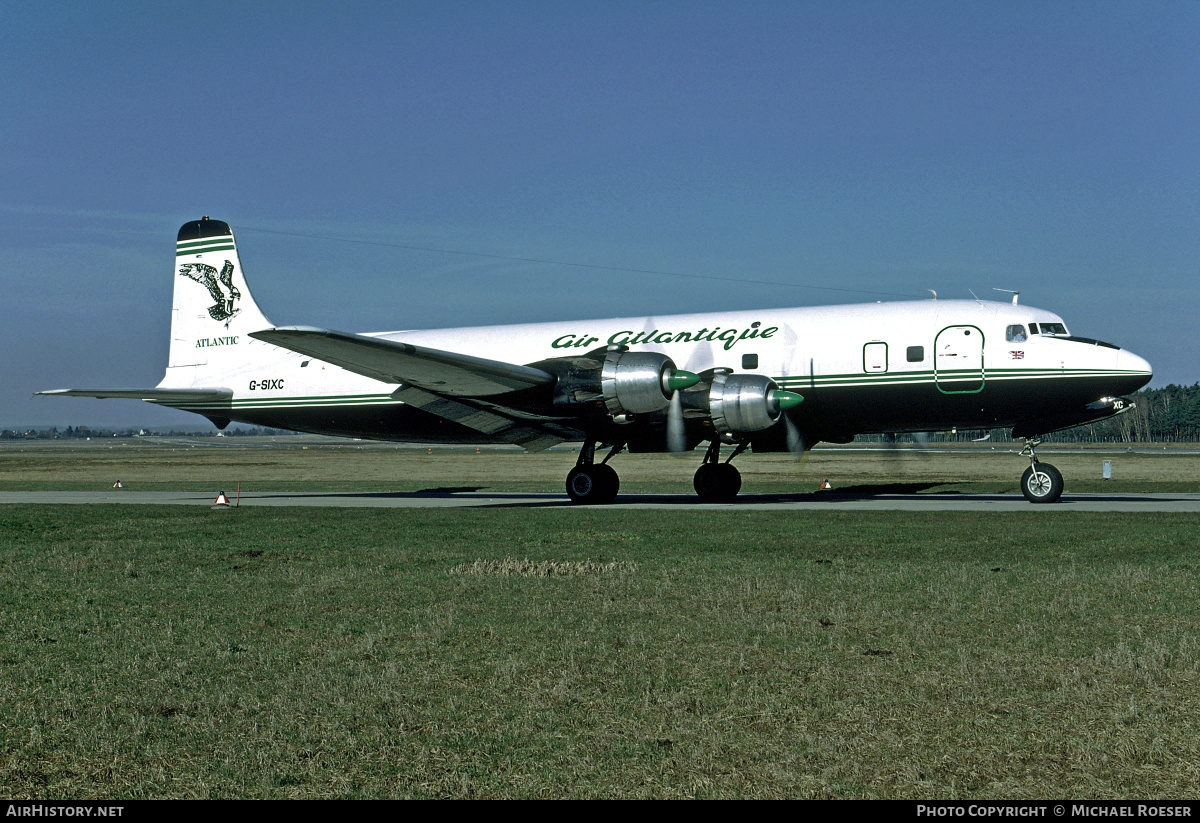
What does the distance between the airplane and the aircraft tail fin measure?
3459mm

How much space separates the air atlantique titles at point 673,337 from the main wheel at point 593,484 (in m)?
3.46

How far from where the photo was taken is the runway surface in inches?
948

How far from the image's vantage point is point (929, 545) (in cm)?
1534

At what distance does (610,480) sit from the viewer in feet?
87.8

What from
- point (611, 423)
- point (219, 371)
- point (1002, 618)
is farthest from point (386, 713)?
point (219, 371)

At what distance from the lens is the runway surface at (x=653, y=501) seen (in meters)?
24.1

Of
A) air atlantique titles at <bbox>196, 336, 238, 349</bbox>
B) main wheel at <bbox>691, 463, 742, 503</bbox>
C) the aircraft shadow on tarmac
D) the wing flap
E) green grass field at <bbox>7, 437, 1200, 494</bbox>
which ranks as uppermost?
air atlantique titles at <bbox>196, 336, 238, 349</bbox>

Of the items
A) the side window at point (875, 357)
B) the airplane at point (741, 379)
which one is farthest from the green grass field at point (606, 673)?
the side window at point (875, 357)

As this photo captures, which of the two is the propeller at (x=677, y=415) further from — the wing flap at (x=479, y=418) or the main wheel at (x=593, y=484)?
the wing flap at (x=479, y=418)

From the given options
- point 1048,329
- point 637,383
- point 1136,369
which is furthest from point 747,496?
point 1136,369

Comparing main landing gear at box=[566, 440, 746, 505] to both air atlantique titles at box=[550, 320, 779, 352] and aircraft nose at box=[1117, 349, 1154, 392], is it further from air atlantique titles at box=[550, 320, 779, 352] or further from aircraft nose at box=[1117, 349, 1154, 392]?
aircraft nose at box=[1117, 349, 1154, 392]

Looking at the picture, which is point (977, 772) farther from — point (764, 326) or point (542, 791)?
point (764, 326)

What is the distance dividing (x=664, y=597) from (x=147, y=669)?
5334 mm

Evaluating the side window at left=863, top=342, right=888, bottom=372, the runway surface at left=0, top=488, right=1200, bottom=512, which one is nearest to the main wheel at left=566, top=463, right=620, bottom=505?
the runway surface at left=0, top=488, right=1200, bottom=512
